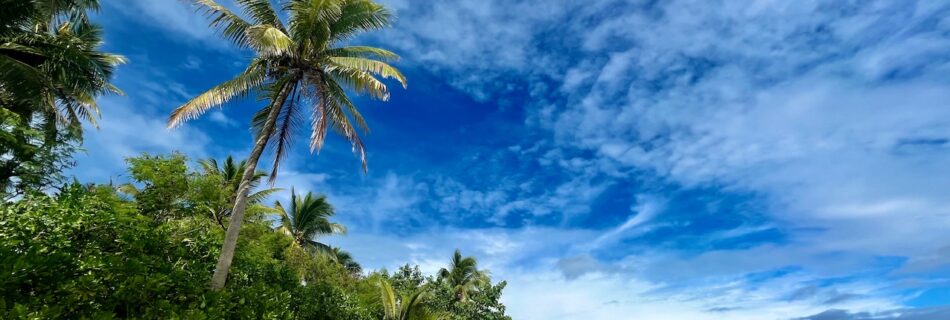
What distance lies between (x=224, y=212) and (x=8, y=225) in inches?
532

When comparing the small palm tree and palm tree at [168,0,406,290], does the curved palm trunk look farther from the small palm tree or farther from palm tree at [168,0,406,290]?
the small palm tree

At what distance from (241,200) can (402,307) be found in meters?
12.4

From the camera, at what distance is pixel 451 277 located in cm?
4444

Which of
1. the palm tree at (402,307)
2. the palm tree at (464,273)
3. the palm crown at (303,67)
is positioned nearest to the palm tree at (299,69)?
the palm crown at (303,67)

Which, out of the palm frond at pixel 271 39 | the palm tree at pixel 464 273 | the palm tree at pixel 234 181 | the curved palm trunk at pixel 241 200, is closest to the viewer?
the curved palm trunk at pixel 241 200

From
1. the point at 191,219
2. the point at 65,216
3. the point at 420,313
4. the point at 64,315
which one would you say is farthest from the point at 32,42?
the point at 420,313

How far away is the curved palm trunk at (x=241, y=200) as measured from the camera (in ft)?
31.8

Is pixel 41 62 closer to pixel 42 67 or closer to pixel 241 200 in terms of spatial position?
pixel 42 67

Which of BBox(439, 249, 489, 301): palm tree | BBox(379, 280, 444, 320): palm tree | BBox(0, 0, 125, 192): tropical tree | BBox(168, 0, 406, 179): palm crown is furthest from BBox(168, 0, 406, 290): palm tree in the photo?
BBox(439, 249, 489, 301): palm tree

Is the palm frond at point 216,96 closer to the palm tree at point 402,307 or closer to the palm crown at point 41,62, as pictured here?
the palm crown at point 41,62

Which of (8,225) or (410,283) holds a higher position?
(410,283)

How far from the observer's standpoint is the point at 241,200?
→ 1080 centimetres

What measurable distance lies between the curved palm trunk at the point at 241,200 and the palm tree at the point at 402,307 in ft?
35.3

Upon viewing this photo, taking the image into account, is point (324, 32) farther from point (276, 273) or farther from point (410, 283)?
point (410, 283)
